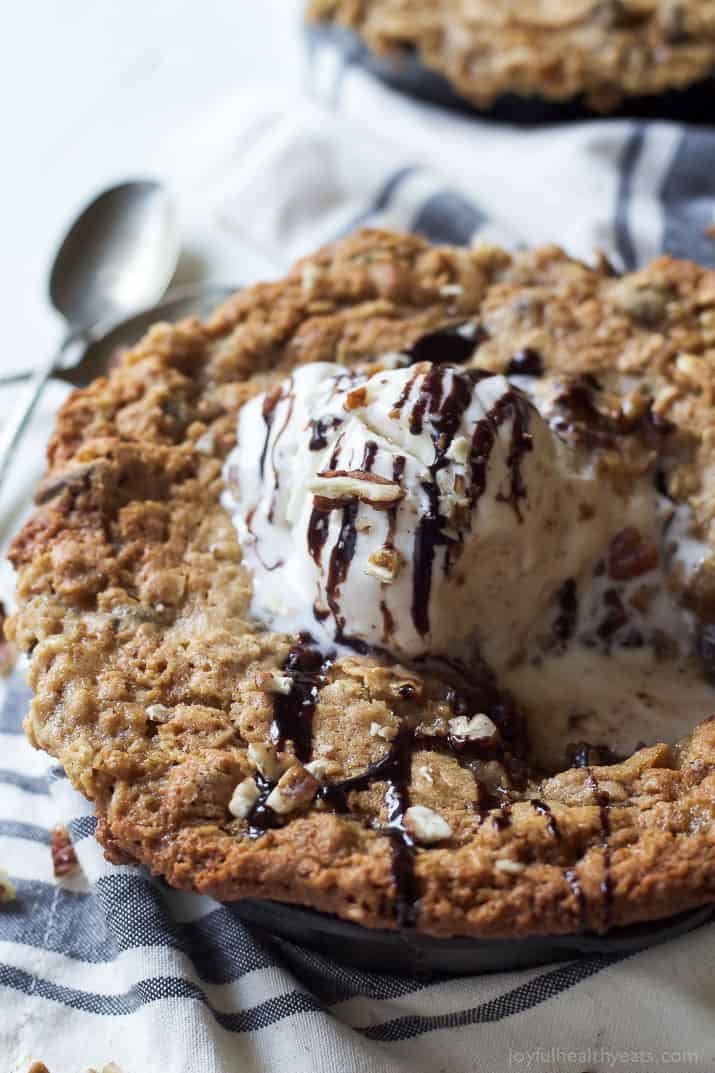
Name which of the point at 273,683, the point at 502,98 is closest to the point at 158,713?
the point at 273,683

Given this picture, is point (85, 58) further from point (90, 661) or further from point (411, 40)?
point (90, 661)

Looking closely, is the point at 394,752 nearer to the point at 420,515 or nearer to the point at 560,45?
the point at 420,515

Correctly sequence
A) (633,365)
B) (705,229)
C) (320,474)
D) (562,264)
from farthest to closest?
(705,229)
(562,264)
(633,365)
(320,474)

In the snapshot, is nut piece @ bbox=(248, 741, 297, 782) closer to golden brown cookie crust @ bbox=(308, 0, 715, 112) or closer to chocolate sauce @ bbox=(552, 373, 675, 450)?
chocolate sauce @ bbox=(552, 373, 675, 450)

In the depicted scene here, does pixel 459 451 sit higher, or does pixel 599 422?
pixel 459 451

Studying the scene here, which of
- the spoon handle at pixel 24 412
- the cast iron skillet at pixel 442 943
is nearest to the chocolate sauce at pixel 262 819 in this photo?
the cast iron skillet at pixel 442 943

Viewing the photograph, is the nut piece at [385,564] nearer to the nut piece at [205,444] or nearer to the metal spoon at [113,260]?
the nut piece at [205,444]

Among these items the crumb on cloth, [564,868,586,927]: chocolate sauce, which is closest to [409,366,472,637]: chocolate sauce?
[564,868,586,927]: chocolate sauce

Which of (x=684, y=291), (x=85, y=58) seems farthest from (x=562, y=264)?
(x=85, y=58)
